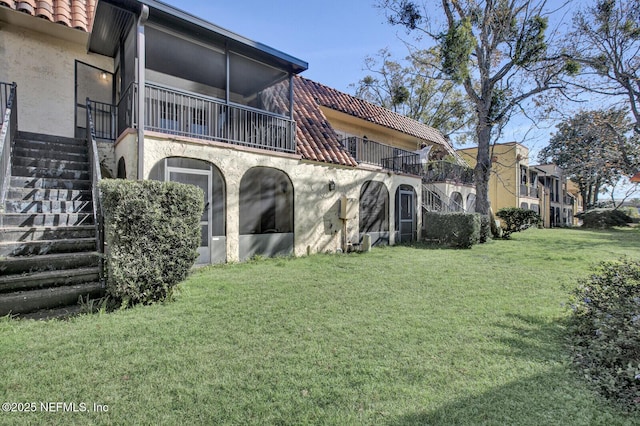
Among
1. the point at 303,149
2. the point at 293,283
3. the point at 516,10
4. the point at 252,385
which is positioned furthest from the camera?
the point at 516,10

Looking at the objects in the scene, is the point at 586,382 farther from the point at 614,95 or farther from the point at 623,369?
the point at 614,95

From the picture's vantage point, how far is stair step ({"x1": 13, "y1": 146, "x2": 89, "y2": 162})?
6898 mm

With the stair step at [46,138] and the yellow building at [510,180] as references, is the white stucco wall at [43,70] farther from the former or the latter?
the yellow building at [510,180]

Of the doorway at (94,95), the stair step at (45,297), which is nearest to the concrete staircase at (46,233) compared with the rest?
the stair step at (45,297)

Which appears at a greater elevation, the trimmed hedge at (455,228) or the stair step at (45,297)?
the trimmed hedge at (455,228)

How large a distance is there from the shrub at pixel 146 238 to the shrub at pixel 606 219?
34974 mm

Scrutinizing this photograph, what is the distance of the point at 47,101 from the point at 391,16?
1557 cm

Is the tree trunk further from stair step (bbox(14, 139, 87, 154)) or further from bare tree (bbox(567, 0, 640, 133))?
stair step (bbox(14, 139, 87, 154))

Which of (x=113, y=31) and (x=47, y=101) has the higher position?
(x=113, y=31)

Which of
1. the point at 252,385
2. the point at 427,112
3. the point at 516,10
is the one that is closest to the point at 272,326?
the point at 252,385

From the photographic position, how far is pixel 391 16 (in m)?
16.0

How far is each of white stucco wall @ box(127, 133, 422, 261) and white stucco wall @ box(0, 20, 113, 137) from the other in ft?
7.61

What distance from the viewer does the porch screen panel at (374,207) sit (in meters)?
12.7

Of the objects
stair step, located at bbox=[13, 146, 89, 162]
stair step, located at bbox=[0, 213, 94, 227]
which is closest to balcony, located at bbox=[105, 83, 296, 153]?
stair step, located at bbox=[13, 146, 89, 162]
